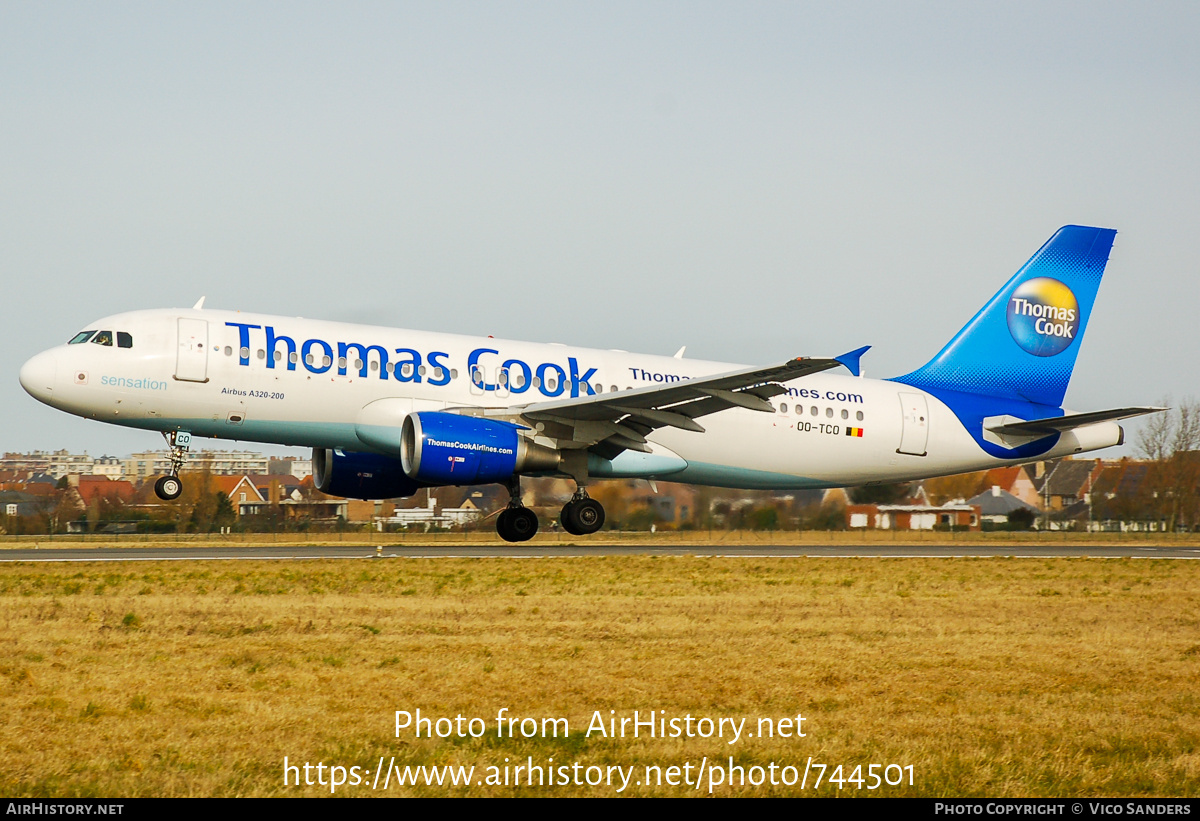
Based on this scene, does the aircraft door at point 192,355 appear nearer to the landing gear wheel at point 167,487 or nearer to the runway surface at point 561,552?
the landing gear wheel at point 167,487

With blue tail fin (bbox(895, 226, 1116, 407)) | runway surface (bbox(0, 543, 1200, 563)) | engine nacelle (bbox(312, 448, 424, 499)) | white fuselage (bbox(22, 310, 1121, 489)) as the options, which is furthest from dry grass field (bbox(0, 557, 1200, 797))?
blue tail fin (bbox(895, 226, 1116, 407))

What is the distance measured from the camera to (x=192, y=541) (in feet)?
128

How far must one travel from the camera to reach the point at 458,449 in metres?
22.3

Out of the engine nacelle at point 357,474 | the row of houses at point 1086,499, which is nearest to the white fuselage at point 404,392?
the engine nacelle at point 357,474

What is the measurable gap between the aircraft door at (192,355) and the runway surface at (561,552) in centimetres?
479

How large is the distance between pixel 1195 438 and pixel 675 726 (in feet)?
194

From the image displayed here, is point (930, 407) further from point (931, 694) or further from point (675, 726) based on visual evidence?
point (675, 726)

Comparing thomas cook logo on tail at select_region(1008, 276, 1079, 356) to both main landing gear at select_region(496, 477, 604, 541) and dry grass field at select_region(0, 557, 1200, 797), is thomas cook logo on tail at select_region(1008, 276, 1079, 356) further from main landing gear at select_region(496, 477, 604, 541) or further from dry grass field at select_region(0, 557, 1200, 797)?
main landing gear at select_region(496, 477, 604, 541)

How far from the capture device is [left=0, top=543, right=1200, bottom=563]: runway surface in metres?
27.0

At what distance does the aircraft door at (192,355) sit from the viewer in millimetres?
22000

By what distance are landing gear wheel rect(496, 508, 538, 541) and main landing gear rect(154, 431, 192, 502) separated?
6306 millimetres

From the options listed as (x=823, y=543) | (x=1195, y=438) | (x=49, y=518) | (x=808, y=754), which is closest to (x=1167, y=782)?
(x=808, y=754)

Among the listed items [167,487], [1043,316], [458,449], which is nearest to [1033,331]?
[1043,316]

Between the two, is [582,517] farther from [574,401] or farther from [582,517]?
[574,401]
